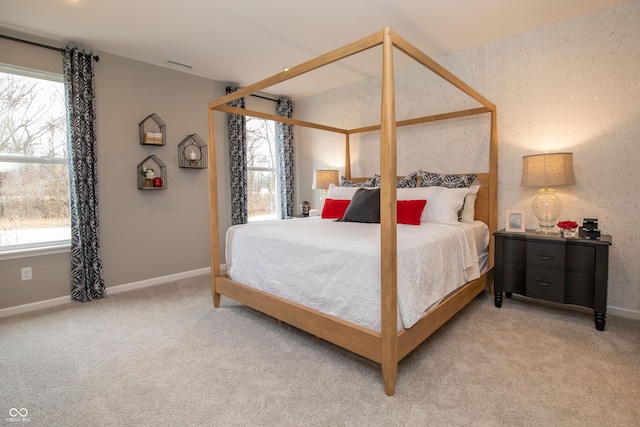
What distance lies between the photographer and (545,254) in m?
2.58

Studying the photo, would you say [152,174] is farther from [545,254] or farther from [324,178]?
[545,254]

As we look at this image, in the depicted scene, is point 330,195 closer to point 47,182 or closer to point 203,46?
point 203,46

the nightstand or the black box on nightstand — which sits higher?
the black box on nightstand

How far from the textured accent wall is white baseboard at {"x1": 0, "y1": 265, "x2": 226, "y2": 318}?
3197 millimetres

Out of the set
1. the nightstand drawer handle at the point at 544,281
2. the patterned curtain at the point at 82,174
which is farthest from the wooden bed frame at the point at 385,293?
the patterned curtain at the point at 82,174

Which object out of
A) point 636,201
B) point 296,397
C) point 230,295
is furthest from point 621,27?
point 230,295

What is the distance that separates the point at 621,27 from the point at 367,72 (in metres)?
2.32

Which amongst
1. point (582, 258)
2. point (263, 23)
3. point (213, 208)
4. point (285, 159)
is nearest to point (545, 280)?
point (582, 258)

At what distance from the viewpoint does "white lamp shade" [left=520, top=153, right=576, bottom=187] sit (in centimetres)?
258

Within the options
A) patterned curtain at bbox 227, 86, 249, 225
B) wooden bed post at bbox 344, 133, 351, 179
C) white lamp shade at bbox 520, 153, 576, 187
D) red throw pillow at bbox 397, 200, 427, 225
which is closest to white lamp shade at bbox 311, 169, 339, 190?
wooden bed post at bbox 344, 133, 351, 179

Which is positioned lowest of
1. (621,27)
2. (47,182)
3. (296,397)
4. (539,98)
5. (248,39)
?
(296,397)

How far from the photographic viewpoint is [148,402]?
5.41ft

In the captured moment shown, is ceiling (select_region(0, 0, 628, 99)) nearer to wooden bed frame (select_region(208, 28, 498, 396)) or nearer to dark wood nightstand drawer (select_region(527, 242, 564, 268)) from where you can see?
wooden bed frame (select_region(208, 28, 498, 396))

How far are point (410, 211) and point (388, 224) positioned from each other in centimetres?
125
